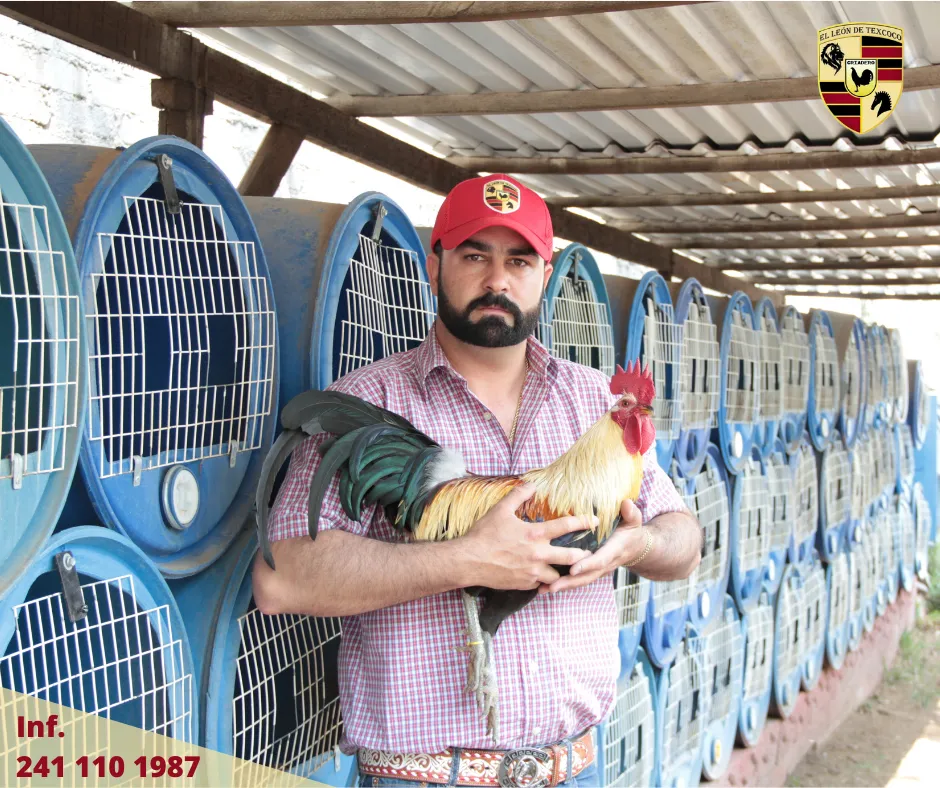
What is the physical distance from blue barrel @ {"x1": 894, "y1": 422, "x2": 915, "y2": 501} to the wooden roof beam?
722 centimetres

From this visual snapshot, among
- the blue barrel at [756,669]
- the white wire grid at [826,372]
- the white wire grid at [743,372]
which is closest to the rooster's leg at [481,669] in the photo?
the white wire grid at [743,372]

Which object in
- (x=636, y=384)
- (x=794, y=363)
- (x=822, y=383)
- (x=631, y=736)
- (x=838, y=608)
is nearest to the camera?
(x=636, y=384)

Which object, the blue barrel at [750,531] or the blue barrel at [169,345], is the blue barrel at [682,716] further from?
the blue barrel at [169,345]

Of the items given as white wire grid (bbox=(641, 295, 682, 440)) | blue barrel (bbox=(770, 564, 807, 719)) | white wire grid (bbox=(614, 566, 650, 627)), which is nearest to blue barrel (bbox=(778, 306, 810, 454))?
blue barrel (bbox=(770, 564, 807, 719))

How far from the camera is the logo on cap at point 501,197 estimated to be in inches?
83.3

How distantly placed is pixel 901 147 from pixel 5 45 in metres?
3.90

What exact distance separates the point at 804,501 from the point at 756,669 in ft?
3.88

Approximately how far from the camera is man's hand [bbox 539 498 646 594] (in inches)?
75.7

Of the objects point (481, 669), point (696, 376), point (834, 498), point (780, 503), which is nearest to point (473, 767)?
point (481, 669)

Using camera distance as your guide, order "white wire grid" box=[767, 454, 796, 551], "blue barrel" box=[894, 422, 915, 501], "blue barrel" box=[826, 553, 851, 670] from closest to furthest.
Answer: "white wire grid" box=[767, 454, 796, 551]
"blue barrel" box=[826, 553, 851, 670]
"blue barrel" box=[894, 422, 915, 501]

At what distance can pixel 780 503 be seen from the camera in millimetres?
5520

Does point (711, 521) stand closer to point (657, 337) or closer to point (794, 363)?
point (657, 337)

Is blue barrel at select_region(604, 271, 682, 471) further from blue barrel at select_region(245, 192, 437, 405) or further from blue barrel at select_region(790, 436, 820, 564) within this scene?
blue barrel at select_region(790, 436, 820, 564)

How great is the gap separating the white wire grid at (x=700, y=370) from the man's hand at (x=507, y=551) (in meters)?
2.39
